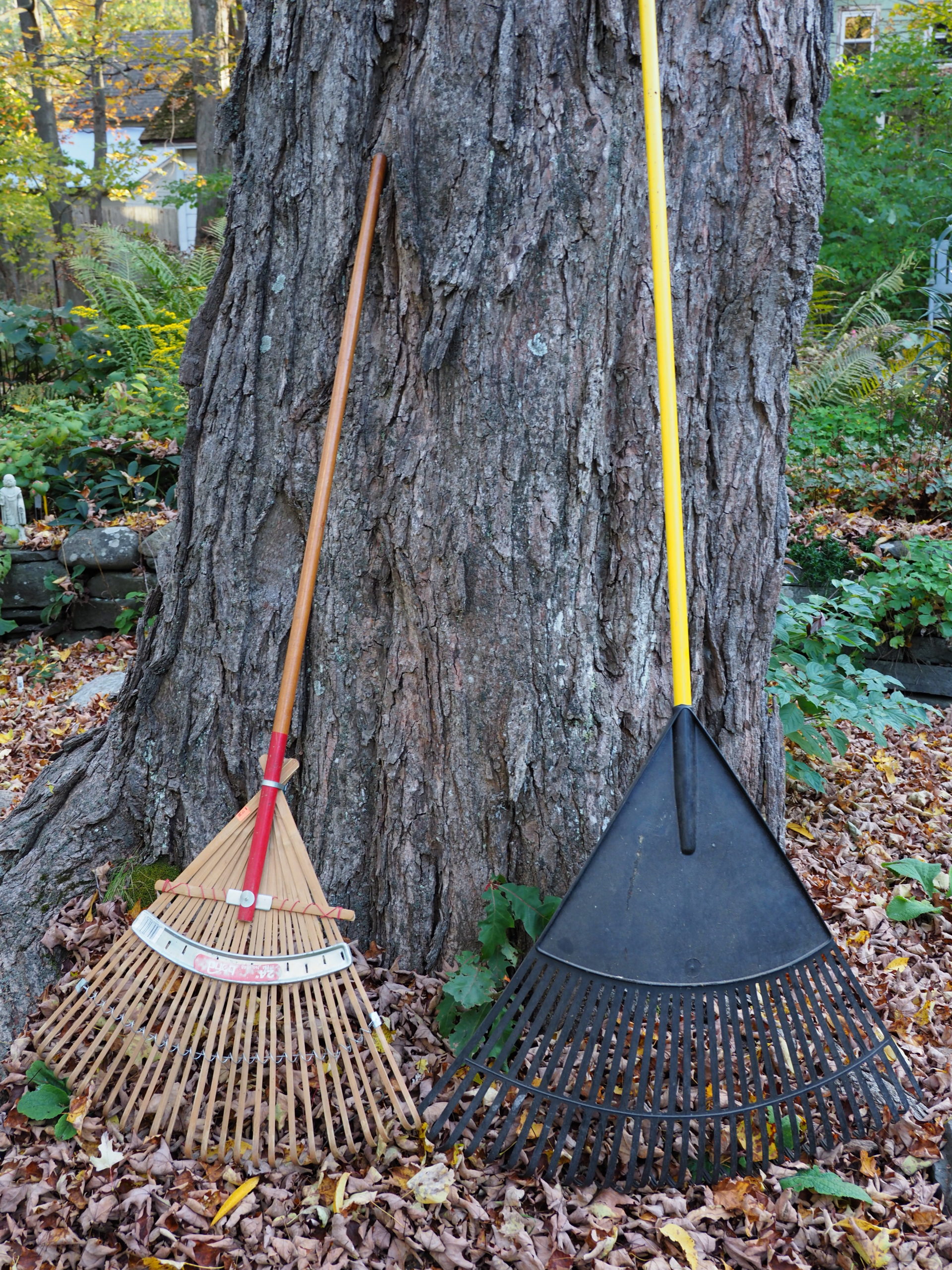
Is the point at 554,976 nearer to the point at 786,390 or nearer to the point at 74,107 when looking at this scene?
the point at 786,390

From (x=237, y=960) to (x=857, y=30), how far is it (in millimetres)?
16798

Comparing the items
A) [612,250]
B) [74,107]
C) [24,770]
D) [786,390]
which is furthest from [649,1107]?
[74,107]

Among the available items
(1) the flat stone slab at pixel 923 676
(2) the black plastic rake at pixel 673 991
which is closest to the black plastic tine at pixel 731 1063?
(2) the black plastic rake at pixel 673 991

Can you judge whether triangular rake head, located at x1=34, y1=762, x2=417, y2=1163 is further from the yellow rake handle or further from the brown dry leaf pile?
the brown dry leaf pile

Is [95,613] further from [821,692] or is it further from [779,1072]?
[779,1072]

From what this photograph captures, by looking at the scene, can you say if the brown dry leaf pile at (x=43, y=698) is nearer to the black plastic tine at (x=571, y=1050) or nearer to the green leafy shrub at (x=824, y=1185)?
the black plastic tine at (x=571, y=1050)

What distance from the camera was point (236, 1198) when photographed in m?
1.58

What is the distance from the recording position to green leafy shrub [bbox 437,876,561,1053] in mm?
1804

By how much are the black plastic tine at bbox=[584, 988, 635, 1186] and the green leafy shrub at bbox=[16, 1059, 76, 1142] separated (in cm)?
96

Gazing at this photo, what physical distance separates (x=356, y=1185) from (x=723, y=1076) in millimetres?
735

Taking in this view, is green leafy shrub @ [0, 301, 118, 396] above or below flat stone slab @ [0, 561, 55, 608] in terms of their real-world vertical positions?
above

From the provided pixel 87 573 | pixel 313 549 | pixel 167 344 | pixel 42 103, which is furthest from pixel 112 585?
pixel 42 103

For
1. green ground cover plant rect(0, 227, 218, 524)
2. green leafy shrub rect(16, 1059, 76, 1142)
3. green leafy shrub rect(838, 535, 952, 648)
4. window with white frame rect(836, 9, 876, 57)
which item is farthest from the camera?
window with white frame rect(836, 9, 876, 57)

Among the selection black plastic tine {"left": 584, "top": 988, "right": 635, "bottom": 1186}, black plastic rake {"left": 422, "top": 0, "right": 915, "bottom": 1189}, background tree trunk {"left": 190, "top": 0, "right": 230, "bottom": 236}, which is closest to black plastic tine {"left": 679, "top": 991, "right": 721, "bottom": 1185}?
black plastic rake {"left": 422, "top": 0, "right": 915, "bottom": 1189}
